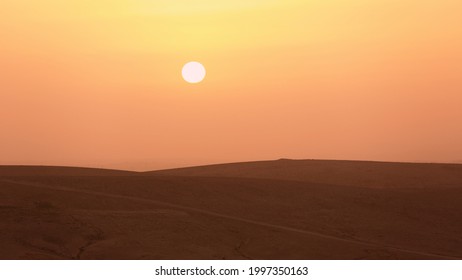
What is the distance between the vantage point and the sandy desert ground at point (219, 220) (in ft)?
52.1

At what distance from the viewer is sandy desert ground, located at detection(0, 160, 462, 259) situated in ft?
52.1

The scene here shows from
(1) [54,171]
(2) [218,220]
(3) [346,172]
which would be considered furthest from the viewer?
(3) [346,172]

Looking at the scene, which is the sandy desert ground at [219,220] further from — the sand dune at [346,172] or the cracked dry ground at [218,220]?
the sand dune at [346,172]

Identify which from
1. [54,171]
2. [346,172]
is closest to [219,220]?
Result: [54,171]

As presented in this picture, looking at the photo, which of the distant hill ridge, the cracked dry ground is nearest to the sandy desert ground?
the cracked dry ground

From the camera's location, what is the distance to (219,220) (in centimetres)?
1884

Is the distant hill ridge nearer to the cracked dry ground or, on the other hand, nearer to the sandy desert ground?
the sandy desert ground

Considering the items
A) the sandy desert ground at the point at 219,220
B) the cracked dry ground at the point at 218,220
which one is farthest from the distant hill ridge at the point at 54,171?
the cracked dry ground at the point at 218,220

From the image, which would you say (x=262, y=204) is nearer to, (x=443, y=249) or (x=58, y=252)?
(x=443, y=249)

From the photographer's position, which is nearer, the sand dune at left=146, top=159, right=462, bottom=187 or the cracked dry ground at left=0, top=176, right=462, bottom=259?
the cracked dry ground at left=0, top=176, right=462, bottom=259

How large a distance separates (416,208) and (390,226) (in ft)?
11.6

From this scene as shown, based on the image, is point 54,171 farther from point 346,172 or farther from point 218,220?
point 218,220

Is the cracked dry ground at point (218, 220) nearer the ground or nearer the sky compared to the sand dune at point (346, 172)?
nearer the ground
